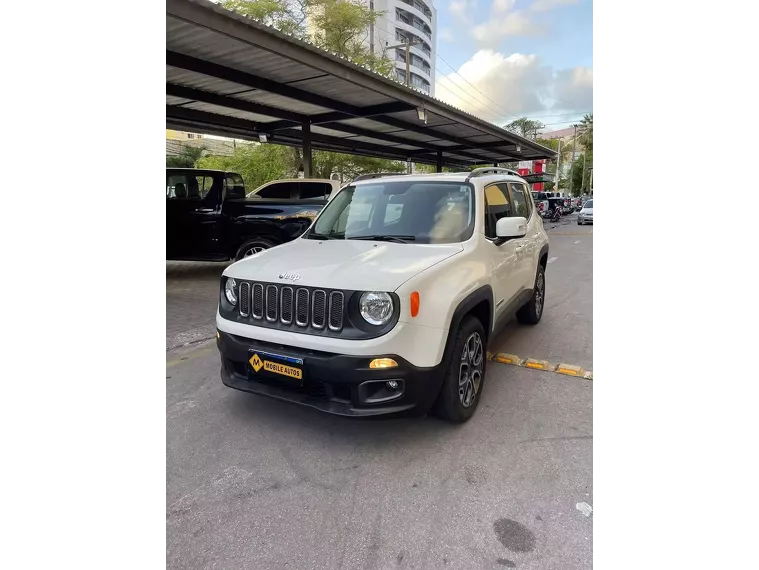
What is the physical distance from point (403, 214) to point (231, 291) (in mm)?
1607

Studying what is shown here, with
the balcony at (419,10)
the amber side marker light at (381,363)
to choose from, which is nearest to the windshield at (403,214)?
the amber side marker light at (381,363)

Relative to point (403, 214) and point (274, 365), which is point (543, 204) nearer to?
point (403, 214)

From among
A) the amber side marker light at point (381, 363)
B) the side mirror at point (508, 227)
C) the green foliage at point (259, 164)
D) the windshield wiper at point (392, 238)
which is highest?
the green foliage at point (259, 164)

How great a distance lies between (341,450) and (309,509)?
62cm

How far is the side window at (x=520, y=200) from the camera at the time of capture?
5.27 metres

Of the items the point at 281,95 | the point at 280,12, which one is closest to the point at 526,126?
the point at 280,12

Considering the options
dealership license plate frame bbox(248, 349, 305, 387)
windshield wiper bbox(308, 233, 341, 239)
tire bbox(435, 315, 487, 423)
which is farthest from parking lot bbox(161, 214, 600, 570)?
windshield wiper bbox(308, 233, 341, 239)

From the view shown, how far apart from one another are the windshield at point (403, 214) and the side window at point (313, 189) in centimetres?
578

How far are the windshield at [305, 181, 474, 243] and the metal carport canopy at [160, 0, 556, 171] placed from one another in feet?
6.23

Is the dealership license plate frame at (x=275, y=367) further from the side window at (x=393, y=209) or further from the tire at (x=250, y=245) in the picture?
the tire at (x=250, y=245)

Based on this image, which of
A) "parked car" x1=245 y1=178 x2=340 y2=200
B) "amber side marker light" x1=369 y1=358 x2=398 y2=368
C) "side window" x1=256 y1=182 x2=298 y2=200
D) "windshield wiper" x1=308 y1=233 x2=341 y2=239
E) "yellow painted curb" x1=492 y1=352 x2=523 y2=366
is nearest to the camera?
"amber side marker light" x1=369 y1=358 x2=398 y2=368

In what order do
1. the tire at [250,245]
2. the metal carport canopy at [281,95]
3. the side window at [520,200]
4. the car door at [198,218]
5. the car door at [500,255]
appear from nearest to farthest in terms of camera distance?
1. the car door at [500,255]
2. the side window at [520,200]
3. the metal carport canopy at [281,95]
4. the car door at [198,218]
5. the tire at [250,245]

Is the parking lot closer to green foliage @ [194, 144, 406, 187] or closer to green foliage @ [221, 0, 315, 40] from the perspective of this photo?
green foliage @ [194, 144, 406, 187]

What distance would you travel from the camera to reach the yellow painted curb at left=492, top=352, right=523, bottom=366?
4820 mm
